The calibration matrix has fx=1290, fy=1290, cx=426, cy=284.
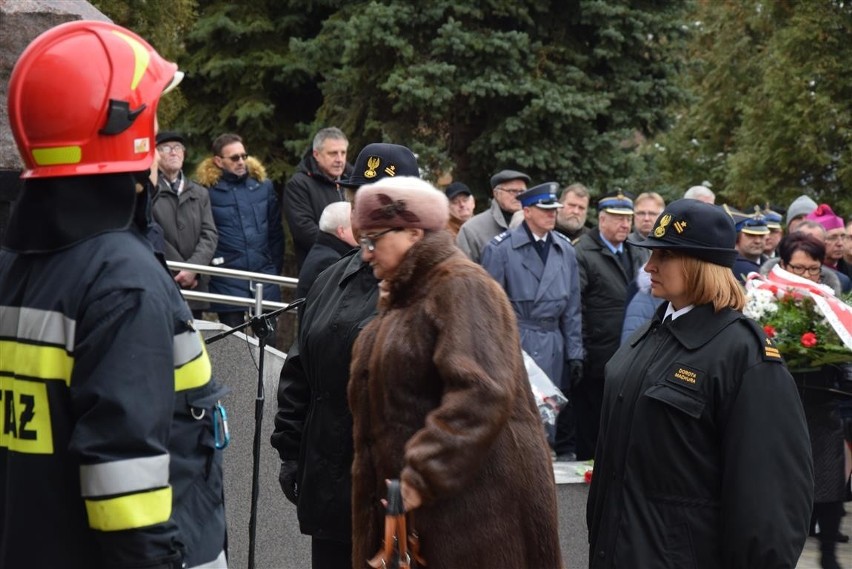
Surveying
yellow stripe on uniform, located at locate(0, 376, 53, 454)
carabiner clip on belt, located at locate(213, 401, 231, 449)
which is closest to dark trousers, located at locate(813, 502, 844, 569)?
carabiner clip on belt, located at locate(213, 401, 231, 449)

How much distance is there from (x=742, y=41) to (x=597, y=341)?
21.2 m

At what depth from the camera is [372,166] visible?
5.47 metres

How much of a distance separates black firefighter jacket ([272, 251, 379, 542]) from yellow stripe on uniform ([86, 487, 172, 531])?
1.95 meters

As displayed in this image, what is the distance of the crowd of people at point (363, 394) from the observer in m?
3.16

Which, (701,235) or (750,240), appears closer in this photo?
(701,235)

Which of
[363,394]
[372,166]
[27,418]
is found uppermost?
[372,166]

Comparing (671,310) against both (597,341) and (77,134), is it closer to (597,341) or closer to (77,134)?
(77,134)

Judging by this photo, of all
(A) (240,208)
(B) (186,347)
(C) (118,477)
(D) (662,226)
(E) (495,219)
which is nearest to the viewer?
(C) (118,477)

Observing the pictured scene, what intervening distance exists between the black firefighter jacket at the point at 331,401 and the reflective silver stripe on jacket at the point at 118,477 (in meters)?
1.95

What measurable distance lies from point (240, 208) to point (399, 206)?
6554 mm

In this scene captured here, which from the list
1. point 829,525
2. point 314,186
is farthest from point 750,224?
point 314,186

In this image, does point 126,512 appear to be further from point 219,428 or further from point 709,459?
point 709,459

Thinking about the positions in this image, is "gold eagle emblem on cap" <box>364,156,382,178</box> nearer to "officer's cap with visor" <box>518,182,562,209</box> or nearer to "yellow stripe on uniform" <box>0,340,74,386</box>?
"yellow stripe on uniform" <box>0,340,74,386</box>

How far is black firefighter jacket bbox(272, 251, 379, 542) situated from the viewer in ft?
16.5
